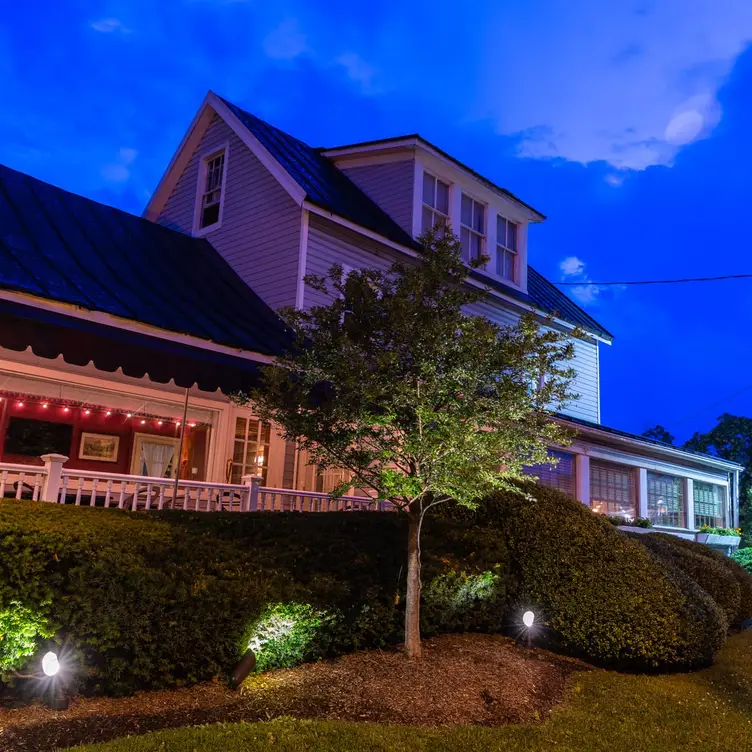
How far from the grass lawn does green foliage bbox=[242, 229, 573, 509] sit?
7.37 feet

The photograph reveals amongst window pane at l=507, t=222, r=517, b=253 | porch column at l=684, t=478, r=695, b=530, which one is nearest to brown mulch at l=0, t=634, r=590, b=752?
window pane at l=507, t=222, r=517, b=253

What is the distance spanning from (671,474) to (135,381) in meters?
15.9

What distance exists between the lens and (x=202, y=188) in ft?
52.4

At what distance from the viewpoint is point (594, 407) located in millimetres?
20859

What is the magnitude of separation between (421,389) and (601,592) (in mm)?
3368

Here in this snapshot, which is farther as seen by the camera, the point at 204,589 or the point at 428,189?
the point at 428,189

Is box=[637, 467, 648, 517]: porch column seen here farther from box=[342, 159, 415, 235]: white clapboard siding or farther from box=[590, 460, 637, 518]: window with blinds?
box=[342, 159, 415, 235]: white clapboard siding

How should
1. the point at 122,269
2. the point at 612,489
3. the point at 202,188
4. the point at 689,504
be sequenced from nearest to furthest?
the point at 122,269, the point at 202,188, the point at 612,489, the point at 689,504

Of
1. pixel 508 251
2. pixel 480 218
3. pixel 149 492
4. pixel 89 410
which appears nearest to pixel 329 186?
pixel 480 218

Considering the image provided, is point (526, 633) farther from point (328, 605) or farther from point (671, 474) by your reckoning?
point (671, 474)

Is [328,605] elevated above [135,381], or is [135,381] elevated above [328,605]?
[135,381]

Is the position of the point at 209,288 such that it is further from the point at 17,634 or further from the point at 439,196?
the point at 17,634

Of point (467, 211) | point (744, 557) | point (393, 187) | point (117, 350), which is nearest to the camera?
point (117, 350)

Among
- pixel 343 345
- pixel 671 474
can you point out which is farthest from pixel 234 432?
pixel 671 474
